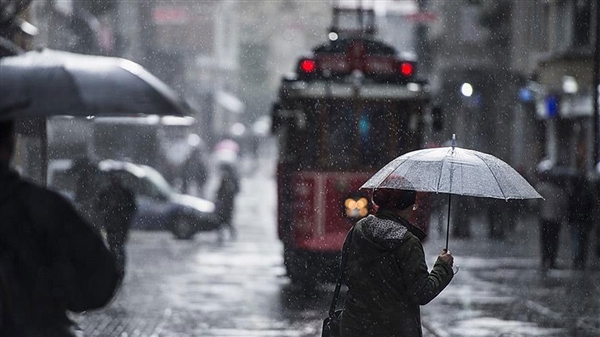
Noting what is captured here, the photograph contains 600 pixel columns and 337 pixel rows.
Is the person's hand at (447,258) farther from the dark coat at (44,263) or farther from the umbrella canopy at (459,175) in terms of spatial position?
the dark coat at (44,263)

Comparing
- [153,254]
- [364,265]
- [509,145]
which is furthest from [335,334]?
[509,145]

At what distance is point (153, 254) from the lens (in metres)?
25.0

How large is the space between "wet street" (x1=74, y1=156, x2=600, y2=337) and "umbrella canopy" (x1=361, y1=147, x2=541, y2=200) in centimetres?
591

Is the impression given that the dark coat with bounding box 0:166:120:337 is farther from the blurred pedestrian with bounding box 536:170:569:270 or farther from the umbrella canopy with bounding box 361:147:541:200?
the blurred pedestrian with bounding box 536:170:569:270

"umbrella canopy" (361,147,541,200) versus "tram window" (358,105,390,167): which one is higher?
"umbrella canopy" (361,147,541,200)

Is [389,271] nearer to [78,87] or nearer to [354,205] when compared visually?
[78,87]

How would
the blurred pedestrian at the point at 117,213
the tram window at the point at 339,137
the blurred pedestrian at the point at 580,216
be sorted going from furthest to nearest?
1. the blurred pedestrian at the point at 580,216
2. the tram window at the point at 339,137
3. the blurred pedestrian at the point at 117,213

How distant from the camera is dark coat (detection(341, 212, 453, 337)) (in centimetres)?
680

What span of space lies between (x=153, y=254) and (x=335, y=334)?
17937 mm

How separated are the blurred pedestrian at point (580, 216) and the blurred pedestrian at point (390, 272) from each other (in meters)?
14.6

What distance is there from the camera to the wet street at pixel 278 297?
14.2 metres

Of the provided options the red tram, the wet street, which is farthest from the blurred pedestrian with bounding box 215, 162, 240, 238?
the red tram

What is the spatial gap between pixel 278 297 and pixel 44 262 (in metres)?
12.2

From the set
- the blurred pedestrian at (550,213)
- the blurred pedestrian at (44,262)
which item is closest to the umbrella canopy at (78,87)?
the blurred pedestrian at (44,262)
